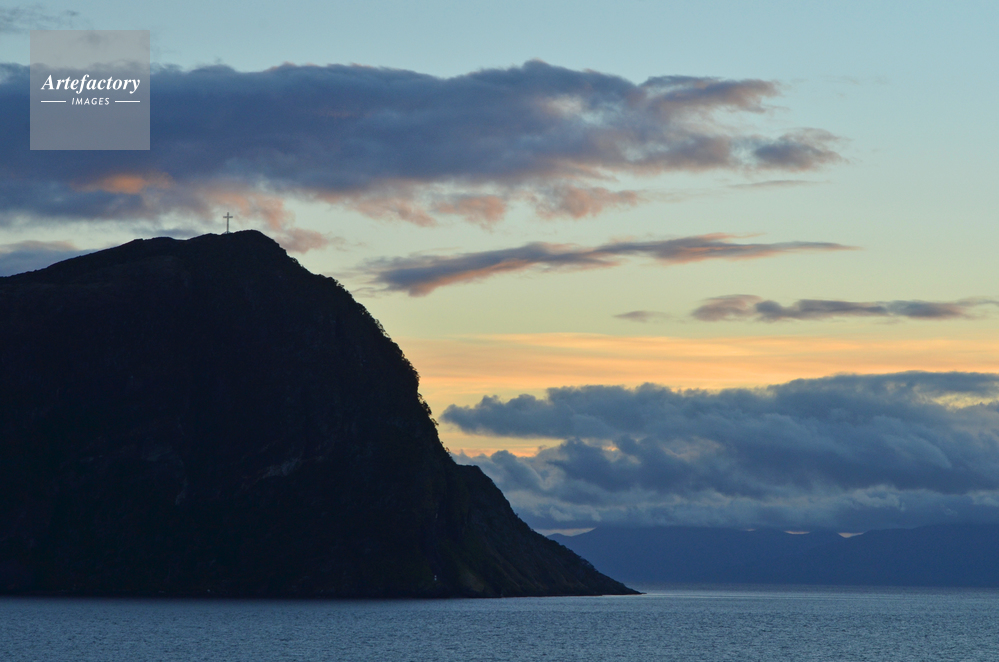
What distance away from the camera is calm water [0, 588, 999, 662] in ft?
375

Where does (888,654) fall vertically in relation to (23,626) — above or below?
below

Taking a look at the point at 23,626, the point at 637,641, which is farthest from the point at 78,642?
the point at 637,641

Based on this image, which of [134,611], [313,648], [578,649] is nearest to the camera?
[313,648]

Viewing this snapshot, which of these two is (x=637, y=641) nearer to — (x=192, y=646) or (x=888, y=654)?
(x=888, y=654)

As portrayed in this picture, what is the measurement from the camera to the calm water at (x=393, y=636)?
11419cm

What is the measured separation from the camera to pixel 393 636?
451 feet

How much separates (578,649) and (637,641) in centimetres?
2038

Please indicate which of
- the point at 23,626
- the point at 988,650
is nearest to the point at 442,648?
the point at 23,626

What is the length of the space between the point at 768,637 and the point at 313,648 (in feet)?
265

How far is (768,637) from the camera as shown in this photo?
16600cm

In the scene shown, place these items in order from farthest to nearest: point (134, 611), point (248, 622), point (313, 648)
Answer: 1. point (134, 611)
2. point (248, 622)
3. point (313, 648)

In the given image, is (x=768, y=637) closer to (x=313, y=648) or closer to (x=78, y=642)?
(x=313, y=648)

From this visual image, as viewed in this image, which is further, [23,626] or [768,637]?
[768,637]

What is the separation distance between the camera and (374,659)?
362 feet
